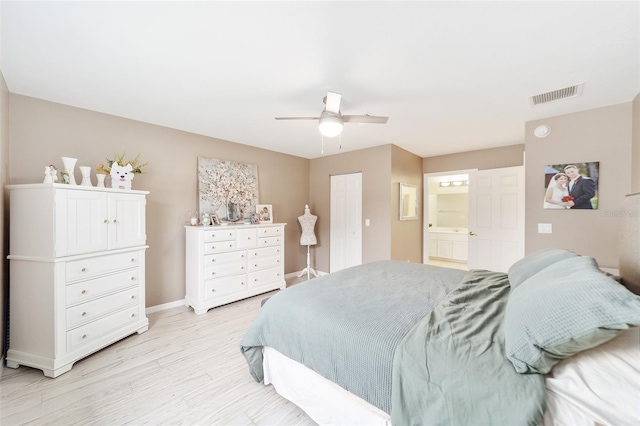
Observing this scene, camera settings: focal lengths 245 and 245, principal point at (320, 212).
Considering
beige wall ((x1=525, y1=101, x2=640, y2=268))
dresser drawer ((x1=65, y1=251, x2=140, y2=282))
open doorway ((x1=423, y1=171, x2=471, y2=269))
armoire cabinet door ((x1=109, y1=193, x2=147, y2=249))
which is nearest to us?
dresser drawer ((x1=65, y1=251, x2=140, y2=282))

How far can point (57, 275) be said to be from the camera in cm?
200

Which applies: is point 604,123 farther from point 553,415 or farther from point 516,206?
point 553,415

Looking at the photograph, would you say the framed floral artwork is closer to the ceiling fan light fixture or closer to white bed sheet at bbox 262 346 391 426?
the ceiling fan light fixture

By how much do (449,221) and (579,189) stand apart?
4208 mm

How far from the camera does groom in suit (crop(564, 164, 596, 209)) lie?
2.63 metres

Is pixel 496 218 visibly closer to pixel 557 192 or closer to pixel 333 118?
pixel 557 192

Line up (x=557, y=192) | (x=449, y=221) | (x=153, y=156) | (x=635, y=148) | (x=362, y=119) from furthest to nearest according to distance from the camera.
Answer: (x=449, y=221), (x=153, y=156), (x=557, y=192), (x=635, y=148), (x=362, y=119)

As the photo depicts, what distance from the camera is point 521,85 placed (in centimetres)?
214

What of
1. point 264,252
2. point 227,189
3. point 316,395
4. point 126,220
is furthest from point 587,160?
point 126,220

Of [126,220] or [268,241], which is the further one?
[268,241]

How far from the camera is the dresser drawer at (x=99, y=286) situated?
6.88ft

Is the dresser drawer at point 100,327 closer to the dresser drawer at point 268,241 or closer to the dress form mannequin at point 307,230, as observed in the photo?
the dresser drawer at point 268,241

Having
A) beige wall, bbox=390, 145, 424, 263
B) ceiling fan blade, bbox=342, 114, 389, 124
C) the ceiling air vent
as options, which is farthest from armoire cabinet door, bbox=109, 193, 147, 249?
the ceiling air vent

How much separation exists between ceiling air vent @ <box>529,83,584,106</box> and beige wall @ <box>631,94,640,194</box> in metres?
0.61
